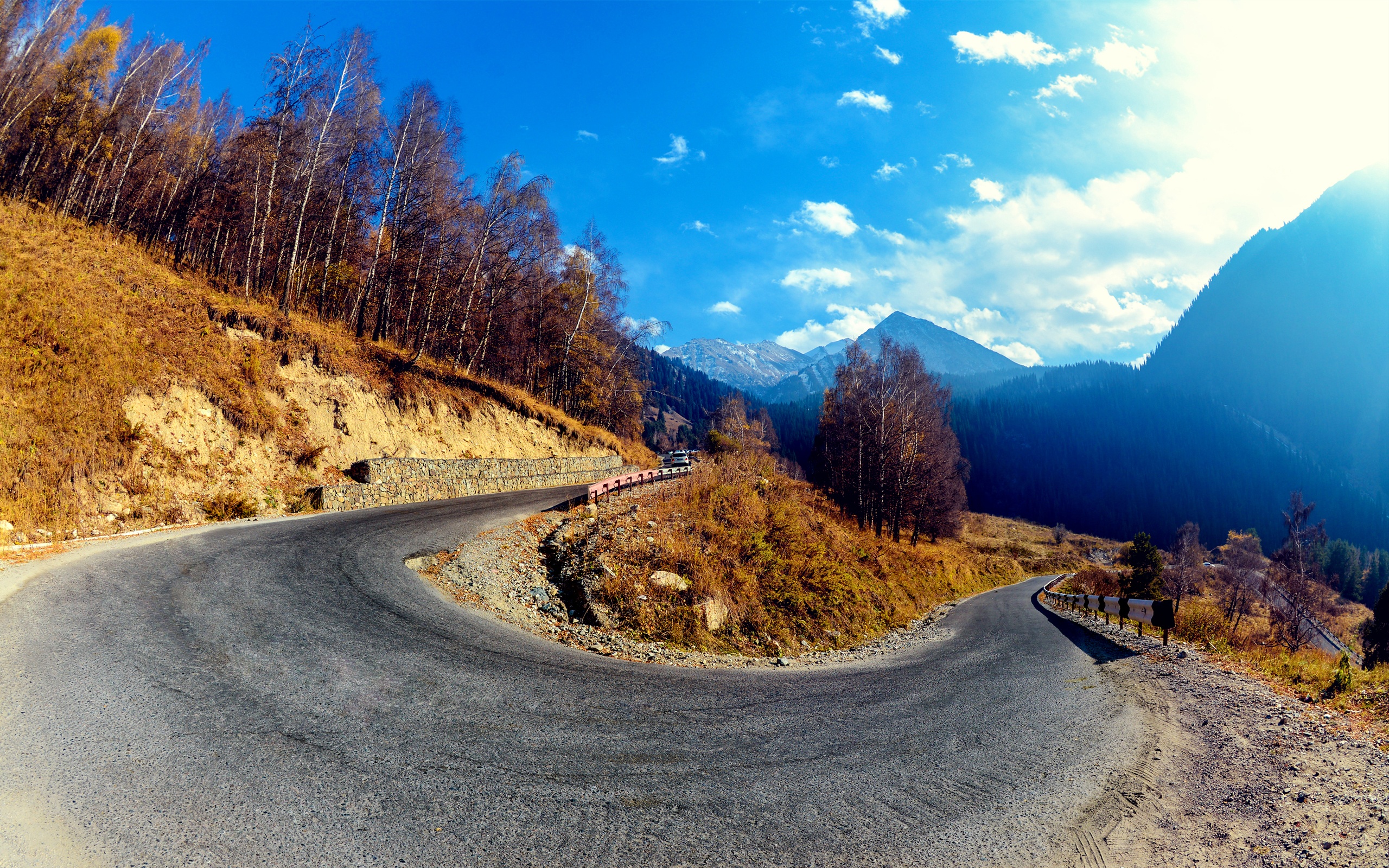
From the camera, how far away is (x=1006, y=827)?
4.05m

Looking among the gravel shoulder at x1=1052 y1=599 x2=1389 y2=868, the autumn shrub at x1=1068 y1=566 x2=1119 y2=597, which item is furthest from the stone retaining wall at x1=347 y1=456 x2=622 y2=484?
the autumn shrub at x1=1068 y1=566 x2=1119 y2=597

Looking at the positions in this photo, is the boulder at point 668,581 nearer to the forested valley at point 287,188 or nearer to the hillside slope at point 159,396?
the hillside slope at point 159,396

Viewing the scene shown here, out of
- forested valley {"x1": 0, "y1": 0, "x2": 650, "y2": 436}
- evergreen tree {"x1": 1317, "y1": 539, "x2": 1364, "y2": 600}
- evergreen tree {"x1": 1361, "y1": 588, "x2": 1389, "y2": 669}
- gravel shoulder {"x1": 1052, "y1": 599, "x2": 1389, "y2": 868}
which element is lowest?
evergreen tree {"x1": 1361, "y1": 588, "x2": 1389, "y2": 669}

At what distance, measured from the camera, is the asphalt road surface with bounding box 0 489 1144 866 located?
3377 millimetres

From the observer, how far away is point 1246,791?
4789 mm

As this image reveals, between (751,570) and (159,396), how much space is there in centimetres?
1695

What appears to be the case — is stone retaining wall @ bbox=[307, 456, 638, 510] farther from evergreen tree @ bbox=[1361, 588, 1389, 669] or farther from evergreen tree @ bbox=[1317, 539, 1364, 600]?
evergreen tree @ bbox=[1317, 539, 1364, 600]

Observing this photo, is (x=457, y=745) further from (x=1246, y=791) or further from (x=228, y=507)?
(x=228, y=507)

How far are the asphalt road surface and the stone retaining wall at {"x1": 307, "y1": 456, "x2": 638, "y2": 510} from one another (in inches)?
333

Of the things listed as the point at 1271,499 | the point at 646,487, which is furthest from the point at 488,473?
the point at 1271,499

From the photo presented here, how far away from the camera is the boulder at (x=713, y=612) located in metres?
10.5

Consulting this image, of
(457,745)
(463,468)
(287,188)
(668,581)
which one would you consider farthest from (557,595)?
(287,188)

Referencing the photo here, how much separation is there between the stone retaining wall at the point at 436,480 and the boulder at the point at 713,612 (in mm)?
12748

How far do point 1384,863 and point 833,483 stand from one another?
1608 inches
